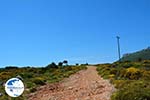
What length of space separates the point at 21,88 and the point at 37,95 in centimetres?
1111

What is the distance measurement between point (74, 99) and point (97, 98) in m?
1.38

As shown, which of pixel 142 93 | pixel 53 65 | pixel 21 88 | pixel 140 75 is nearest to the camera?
pixel 21 88

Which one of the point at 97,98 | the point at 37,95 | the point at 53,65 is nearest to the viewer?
the point at 97,98

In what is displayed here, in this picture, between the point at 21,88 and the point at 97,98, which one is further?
the point at 97,98

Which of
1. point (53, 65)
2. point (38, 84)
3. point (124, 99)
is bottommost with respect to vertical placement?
point (124, 99)

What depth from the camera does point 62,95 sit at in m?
25.5

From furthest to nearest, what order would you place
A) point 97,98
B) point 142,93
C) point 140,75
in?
point 140,75, point 97,98, point 142,93

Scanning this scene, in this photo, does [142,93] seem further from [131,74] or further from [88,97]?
[131,74]

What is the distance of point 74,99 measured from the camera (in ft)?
74.7

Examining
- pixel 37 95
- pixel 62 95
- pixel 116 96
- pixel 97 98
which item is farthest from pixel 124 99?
pixel 37 95

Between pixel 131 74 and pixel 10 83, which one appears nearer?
pixel 10 83

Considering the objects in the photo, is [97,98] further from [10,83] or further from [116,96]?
[10,83]

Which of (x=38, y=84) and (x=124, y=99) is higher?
(x=38, y=84)

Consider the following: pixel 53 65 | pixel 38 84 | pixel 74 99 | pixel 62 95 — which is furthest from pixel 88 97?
pixel 53 65
